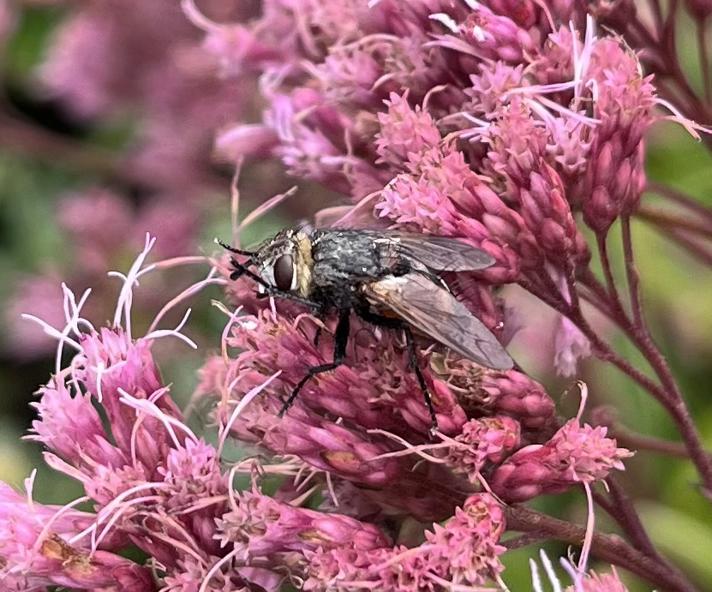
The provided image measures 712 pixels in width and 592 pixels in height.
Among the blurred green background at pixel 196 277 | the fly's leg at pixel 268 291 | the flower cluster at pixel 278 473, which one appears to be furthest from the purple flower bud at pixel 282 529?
the blurred green background at pixel 196 277

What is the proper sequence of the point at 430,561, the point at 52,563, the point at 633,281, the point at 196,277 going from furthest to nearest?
the point at 196,277 → the point at 633,281 → the point at 52,563 → the point at 430,561

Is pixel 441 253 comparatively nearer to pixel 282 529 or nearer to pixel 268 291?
pixel 268 291

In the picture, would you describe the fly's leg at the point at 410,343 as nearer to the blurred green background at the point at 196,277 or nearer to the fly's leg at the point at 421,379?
the fly's leg at the point at 421,379

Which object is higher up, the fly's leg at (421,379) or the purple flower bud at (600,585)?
the fly's leg at (421,379)

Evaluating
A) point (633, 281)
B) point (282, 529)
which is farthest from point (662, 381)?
point (282, 529)

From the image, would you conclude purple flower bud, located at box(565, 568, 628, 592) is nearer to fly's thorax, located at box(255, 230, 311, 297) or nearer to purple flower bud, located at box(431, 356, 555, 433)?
purple flower bud, located at box(431, 356, 555, 433)

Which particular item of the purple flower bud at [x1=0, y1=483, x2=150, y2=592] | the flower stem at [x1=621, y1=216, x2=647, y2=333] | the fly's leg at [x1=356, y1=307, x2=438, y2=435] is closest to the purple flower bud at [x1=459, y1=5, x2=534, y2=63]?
the flower stem at [x1=621, y1=216, x2=647, y2=333]
